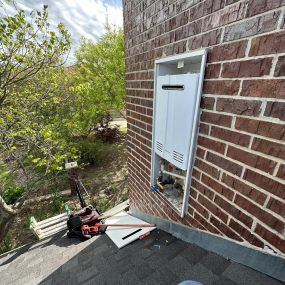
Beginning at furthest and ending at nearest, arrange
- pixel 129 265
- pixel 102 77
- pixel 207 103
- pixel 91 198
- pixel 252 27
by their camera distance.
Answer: pixel 102 77, pixel 91 198, pixel 129 265, pixel 207 103, pixel 252 27

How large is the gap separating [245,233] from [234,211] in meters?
0.15

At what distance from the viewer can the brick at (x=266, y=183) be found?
99cm

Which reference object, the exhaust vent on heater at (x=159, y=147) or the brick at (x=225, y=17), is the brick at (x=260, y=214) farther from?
the brick at (x=225, y=17)

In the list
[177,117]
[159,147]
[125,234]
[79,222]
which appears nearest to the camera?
[177,117]

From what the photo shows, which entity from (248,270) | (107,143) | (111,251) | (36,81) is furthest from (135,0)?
(107,143)

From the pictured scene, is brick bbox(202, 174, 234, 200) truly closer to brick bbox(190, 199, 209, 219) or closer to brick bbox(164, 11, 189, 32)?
brick bbox(190, 199, 209, 219)

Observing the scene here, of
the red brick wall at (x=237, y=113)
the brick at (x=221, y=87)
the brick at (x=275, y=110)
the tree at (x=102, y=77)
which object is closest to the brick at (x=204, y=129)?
the red brick wall at (x=237, y=113)

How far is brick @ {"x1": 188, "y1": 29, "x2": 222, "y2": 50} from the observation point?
1.24 meters

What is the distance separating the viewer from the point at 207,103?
4.57 feet

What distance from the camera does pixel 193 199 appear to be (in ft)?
5.78

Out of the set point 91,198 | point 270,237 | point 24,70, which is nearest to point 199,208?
point 270,237

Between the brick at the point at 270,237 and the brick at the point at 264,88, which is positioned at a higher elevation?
the brick at the point at 264,88

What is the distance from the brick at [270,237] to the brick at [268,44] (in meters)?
1.01

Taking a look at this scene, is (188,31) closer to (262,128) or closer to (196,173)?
(262,128)
